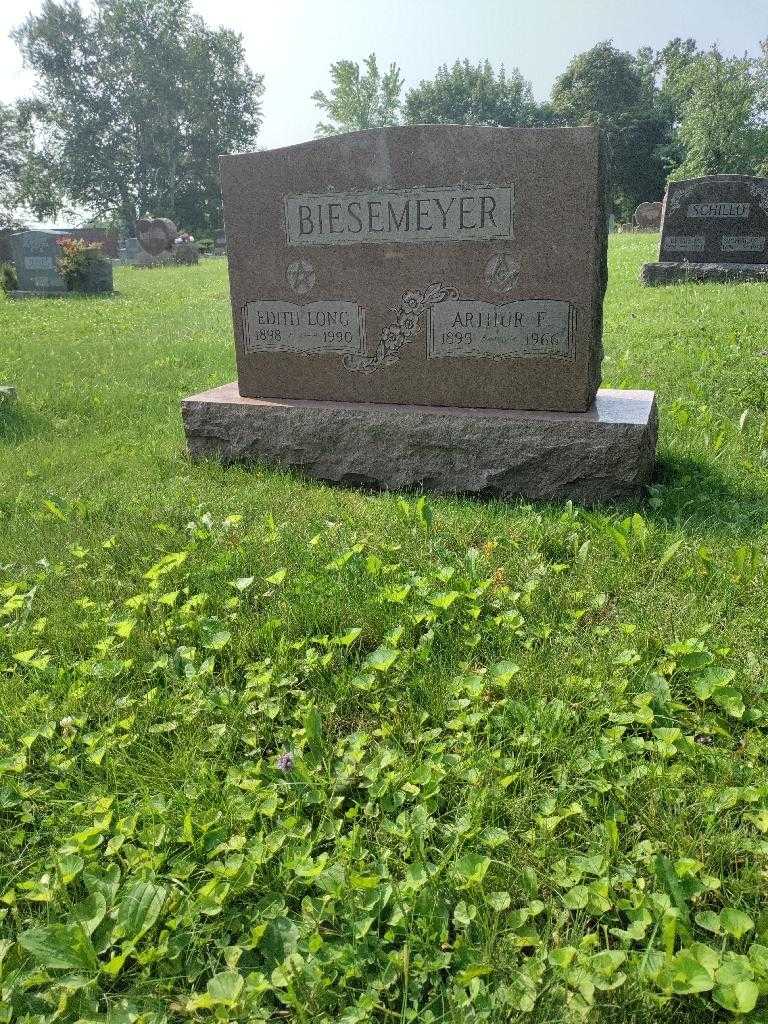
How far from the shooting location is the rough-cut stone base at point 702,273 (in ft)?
36.1

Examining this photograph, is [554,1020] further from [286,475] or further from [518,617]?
[286,475]

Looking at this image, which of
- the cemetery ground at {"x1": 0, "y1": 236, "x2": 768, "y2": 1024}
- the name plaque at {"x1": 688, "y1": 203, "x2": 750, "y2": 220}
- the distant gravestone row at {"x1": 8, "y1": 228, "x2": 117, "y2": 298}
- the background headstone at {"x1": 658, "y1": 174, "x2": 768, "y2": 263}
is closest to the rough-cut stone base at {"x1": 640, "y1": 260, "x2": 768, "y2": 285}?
the background headstone at {"x1": 658, "y1": 174, "x2": 768, "y2": 263}

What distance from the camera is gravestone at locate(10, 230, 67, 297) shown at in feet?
50.4

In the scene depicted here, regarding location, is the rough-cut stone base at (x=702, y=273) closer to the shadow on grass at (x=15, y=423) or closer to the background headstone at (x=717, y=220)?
the background headstone at (x=717, y=220)

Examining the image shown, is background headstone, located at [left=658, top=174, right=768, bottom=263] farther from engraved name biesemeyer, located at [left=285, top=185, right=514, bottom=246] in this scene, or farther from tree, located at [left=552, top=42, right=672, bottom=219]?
tree, located at [left=552, top=42, right=672, bottom=219]

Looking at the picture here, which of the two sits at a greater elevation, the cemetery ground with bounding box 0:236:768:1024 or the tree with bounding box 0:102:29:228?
the tree with bounding box 0:102:29:228

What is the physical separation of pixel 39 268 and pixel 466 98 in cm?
6180

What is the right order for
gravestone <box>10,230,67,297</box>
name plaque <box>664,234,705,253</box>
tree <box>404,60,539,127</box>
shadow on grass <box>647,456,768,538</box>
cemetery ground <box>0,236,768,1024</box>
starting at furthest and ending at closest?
tree <box>404,60,539,127</box>
gravestone <box>10,230,67,297</box>
name plaque <box>664,234,705,253</box>
shadow on grass <box>647,456,768,538</box>
cemetery ground <box>0,236,768,1024</box>

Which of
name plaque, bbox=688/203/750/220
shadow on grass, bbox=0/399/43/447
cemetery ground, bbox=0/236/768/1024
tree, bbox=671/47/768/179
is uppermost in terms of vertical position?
tree, bbox=671/47/768/179

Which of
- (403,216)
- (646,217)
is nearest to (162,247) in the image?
(646,217)

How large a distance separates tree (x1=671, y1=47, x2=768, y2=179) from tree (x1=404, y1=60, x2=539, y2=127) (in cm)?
3492

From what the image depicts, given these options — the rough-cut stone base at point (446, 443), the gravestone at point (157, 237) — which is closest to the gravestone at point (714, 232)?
the rough-cut stone base at point (446, 443)

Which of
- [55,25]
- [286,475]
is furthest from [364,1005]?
[55,25]

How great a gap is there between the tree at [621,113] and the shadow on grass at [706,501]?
167 feet
